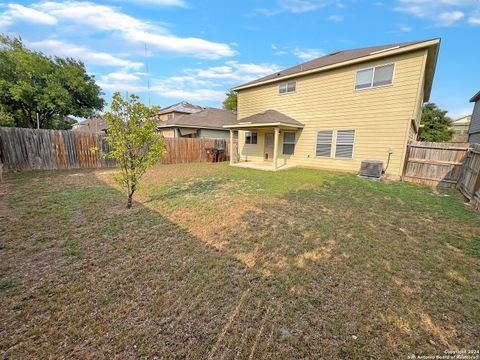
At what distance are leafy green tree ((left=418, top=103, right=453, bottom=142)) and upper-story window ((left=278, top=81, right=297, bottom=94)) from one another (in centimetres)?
2132

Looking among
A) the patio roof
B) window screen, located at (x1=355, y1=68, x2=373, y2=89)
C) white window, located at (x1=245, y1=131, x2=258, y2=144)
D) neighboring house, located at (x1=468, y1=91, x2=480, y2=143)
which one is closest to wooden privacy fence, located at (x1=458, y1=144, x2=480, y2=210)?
window screen, located at (x1=355, y1=68, x2=373, y2=89)

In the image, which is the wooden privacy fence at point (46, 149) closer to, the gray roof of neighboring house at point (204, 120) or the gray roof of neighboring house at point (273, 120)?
the gray roof of neighboring house at point (204, 120)

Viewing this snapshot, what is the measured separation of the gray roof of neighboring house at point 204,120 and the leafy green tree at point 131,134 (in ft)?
39.3

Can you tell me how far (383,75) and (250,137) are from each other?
775cm

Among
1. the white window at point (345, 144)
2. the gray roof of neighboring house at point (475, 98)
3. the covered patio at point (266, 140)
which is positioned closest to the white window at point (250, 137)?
the covered patio at point (266, 140)

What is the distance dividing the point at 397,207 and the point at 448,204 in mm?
1584

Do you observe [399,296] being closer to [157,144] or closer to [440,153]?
[157,144]

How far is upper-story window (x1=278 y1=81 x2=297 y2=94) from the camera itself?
11310 mm

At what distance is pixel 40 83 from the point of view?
54.0 feet

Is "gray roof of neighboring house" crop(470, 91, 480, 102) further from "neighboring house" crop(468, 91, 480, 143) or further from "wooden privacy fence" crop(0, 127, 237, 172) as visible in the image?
"wooden privacy fence" crop(0, 127, 237, 172)

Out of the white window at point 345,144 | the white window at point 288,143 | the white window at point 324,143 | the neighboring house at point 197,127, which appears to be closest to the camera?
the white window at point 345,144

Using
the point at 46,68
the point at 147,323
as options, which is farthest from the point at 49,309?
the point at 46,68

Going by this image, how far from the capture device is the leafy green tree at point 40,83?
15508mm

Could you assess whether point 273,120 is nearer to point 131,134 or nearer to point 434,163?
point 434,163
